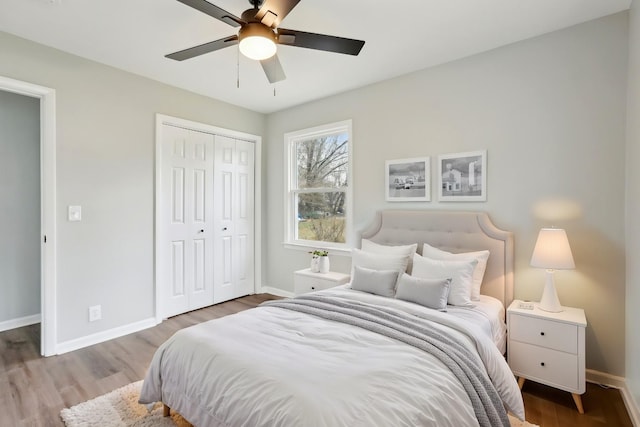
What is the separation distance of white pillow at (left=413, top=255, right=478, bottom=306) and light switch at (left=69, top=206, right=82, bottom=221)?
3013 millimetres

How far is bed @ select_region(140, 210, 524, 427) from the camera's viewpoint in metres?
1.26

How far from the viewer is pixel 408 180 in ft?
10.8

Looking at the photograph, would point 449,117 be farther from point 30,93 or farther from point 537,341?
point 30,93

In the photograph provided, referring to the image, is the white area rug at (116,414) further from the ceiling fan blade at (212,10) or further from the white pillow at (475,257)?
the ceiling fan blade at (212,10)

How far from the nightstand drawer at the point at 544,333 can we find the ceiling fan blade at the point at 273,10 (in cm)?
245

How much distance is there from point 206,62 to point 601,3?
309 centimetres

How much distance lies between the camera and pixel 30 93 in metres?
2.71

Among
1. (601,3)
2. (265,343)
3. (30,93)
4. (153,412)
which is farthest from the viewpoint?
(30,93)

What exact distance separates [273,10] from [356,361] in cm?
185

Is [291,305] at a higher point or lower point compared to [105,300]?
higher

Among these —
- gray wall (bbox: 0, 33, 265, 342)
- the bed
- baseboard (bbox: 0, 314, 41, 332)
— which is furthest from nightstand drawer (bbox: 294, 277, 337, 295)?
baseboard (bbox: 0, 314, 41, 332)

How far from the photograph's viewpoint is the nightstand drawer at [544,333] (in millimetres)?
2096

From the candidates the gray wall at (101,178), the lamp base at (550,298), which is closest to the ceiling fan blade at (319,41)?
the lamp base at (550,298)

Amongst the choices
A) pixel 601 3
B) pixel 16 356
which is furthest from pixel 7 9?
pixel 601 3
